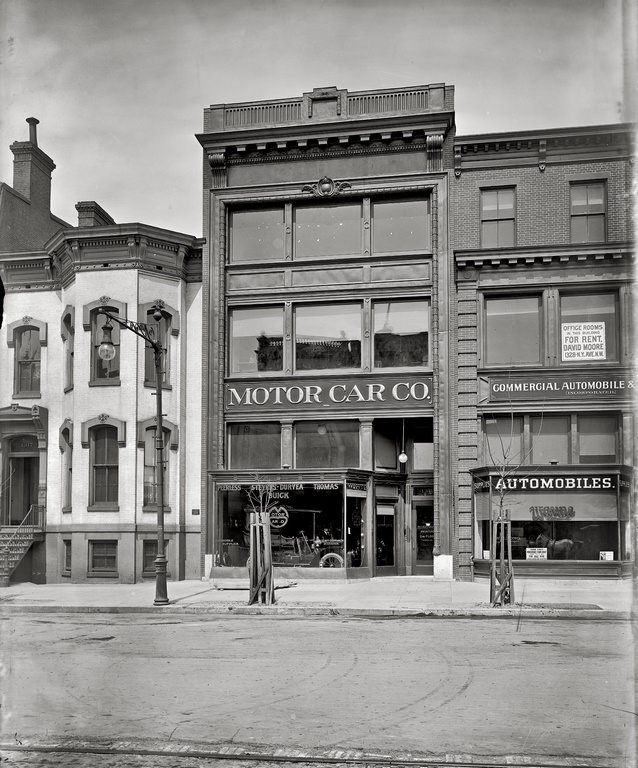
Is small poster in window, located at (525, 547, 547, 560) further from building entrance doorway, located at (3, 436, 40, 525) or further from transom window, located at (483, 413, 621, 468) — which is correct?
building entrance doorway, located at (3, 436, 40, 525)

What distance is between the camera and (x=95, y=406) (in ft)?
91.5

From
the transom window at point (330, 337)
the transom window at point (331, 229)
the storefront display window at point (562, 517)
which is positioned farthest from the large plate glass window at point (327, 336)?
the storefront display window at point (562, 517)

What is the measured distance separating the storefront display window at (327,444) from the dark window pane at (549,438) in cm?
540

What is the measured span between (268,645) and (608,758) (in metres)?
7.57

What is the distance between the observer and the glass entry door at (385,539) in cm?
2767

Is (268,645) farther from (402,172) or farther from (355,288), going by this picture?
(402,172)

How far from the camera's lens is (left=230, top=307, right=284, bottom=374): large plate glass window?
93.1 ft

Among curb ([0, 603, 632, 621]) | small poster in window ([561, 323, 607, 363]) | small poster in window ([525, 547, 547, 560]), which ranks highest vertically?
small poster in window ([561, 323, 607, 363])

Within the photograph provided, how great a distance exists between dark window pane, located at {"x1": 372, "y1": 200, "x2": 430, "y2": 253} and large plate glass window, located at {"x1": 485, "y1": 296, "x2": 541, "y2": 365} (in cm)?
313

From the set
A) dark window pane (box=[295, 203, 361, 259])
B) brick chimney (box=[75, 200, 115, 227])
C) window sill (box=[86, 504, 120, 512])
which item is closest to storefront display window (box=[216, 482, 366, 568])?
window sill (box=[86, 504, 120, 512])

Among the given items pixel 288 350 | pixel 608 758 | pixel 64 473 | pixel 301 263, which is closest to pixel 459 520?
pixel 288 350

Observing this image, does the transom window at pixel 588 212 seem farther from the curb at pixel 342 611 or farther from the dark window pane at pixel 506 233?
the curb at pixel 342 611

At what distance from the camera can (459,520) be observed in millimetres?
26516

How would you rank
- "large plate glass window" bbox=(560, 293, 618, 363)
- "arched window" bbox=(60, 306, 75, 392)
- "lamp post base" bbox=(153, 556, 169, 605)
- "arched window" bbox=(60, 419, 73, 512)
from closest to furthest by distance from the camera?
"lamp post base" bbox=(153, 556, 169, 605), "large plate glass window" bbox=(560, 293, 618, 363), "arched window" bbox=(60, 419, 73, 512), "arched window" bbox=(60, 306, 75, 392)
